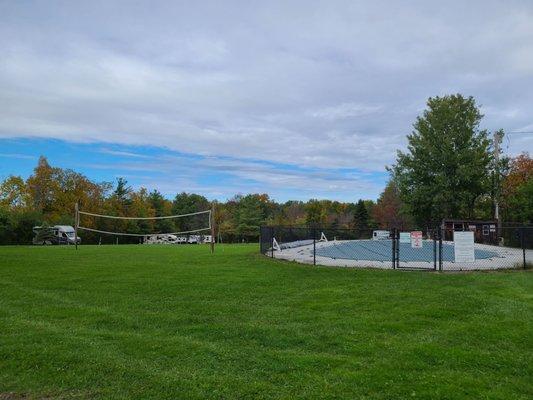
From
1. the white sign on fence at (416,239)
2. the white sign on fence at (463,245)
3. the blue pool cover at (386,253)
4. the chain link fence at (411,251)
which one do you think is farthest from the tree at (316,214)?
the white sign on fence at (463,245)

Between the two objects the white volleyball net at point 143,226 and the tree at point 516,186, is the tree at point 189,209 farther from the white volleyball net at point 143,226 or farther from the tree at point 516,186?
the tree at point 516,186

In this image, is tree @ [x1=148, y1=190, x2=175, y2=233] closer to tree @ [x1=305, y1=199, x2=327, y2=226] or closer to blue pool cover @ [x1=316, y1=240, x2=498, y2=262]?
tree @ [x1=305, y1=199, x2=327, y2=226]

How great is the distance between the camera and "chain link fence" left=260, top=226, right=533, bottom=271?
15.4 m

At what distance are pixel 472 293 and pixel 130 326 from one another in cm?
730

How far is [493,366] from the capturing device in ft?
18.2

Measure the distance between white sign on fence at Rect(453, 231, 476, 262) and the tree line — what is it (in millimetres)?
18700

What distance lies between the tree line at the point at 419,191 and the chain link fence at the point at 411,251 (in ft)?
22.0

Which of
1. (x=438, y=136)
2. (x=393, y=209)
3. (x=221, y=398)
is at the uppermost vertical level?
(x=438, y=136)

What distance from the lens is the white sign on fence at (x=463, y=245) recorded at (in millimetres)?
15125

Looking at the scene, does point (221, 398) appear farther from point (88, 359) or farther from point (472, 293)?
point (472, 293)

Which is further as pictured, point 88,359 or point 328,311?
point 328,311

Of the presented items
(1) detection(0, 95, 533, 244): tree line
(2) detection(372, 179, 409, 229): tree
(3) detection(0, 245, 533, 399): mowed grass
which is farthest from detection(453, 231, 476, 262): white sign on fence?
(2) detection(372, 179, 409, 229): tree

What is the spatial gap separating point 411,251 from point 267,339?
66.7ft

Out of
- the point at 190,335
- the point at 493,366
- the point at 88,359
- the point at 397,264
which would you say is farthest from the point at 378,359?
the point at 397,264
